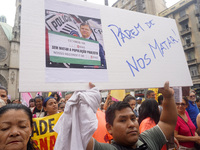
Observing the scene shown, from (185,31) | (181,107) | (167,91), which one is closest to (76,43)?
(167,91)

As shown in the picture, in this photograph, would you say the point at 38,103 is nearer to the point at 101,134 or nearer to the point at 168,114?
the point at 101,134

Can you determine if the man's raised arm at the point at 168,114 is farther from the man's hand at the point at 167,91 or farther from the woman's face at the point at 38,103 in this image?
the woman's face at the point at 38,103

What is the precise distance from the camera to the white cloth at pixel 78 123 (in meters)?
1.06

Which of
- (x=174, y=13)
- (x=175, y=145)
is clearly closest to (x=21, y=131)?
(x=175, y=145)

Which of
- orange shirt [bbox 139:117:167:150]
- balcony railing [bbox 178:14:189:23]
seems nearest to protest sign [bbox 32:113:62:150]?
orange shirt [bbox 139:117:167:150]

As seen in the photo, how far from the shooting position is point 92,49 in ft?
4.81

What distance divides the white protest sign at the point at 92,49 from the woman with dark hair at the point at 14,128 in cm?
32

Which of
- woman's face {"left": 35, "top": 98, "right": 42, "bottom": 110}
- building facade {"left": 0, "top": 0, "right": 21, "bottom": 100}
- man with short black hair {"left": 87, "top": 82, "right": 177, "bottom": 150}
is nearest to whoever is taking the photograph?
man with short black hair {"left": 87, "top": 82, "right": 177, "bottom": 150}

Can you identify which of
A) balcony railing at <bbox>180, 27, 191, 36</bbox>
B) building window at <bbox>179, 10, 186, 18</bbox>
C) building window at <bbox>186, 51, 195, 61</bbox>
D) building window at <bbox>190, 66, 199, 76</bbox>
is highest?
building window at <bbox>179, 10, 186, 18</bbox>

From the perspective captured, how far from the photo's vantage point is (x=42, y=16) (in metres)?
1.30

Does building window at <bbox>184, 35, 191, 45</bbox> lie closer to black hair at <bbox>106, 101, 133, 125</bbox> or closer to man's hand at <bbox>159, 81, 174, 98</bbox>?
man's hand at <bbox>159, 81, 174, 98</bbox>

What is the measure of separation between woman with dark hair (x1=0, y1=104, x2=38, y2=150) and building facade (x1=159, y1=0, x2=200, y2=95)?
22.8 meters

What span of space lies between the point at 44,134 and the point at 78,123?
1607mm

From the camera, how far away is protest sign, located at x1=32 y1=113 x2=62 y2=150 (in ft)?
7.72
